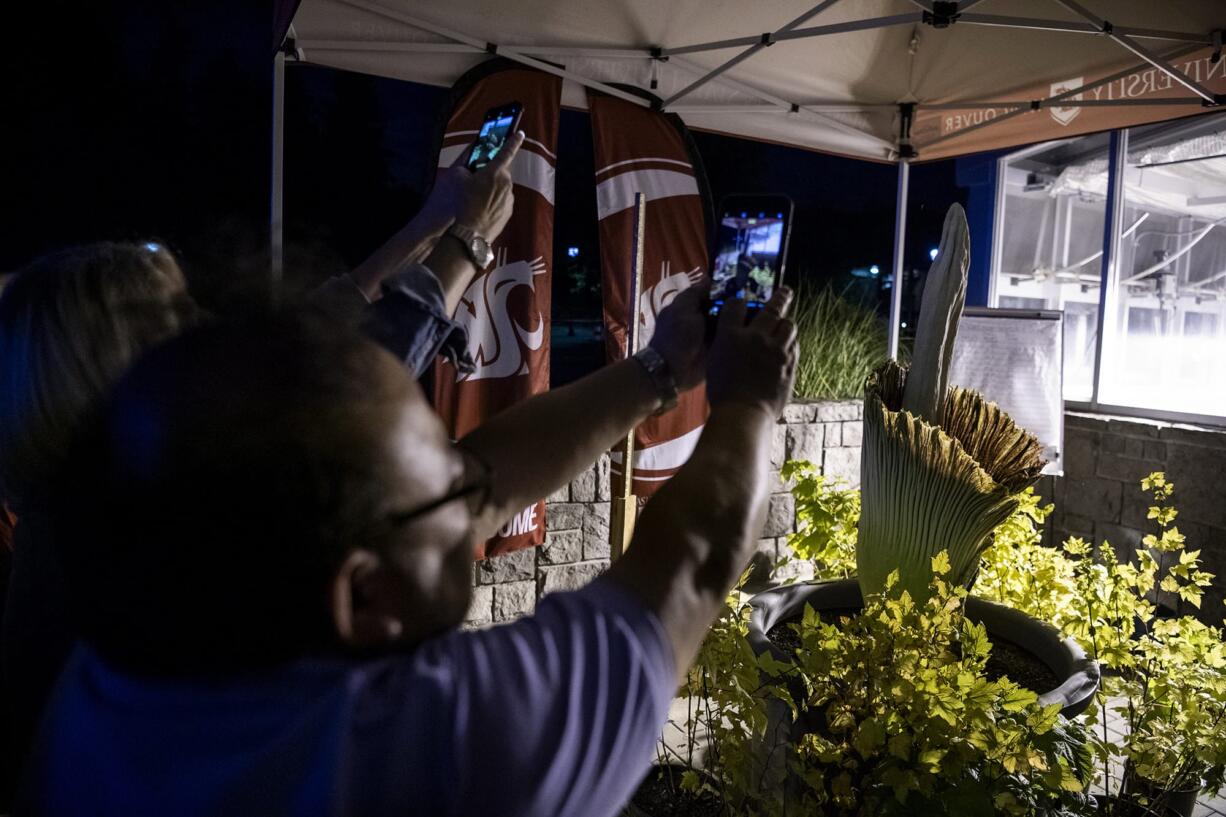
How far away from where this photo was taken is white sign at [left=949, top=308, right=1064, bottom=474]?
4.27m

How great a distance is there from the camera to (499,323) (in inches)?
143

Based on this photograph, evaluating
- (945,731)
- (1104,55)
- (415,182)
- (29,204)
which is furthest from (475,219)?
(415,182)

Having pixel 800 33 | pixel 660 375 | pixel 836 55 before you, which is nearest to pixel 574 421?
pixel 660 375

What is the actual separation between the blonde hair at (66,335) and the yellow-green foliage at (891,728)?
Answer: 1268mm

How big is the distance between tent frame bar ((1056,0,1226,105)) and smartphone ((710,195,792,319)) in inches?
89.2

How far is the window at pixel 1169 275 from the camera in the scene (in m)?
4.71

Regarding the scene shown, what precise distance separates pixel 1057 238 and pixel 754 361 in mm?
6215

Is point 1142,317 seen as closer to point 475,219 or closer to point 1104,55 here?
point 1104,55

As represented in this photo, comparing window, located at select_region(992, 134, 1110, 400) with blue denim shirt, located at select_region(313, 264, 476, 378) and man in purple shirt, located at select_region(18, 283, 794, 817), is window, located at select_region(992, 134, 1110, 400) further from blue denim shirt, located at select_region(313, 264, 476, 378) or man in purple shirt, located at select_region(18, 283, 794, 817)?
man in purple shirt, located at select_region(18, 283, 794, 817)

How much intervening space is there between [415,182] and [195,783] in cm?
1451

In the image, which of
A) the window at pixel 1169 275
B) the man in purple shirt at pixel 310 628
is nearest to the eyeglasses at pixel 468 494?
the man in purple shirt at pixel 310 628

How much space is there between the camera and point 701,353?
1.06 metres

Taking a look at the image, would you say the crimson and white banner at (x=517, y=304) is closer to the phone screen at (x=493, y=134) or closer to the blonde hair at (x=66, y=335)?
the phone screen at (x=493, y=134)

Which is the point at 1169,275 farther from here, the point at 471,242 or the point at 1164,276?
the point at 471,242
